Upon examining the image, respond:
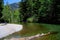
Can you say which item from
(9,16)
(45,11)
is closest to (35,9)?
(45,11)

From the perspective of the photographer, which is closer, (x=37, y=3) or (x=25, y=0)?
(x=37, y=3)

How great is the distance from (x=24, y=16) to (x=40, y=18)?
14.5 metres

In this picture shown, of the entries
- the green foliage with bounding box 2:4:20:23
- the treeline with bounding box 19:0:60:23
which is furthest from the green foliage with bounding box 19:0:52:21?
the green foliage with bounding box 2:4:20:23

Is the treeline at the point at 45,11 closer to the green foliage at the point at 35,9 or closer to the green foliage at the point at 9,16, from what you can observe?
the green foliage at the point at 35,9

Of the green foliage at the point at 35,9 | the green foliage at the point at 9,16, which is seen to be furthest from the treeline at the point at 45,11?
the green foliage at the point at 9,16

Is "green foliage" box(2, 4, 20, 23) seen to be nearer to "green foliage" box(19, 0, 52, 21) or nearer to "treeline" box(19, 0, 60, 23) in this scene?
"green foliage" box(19, 0, 52, 21)

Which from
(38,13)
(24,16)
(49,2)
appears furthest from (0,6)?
(49,2)

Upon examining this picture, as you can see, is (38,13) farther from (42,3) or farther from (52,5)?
(52,5)

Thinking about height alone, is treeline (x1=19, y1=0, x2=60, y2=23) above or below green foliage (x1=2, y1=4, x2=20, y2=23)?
above

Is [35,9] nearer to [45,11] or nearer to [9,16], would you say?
[45,11]

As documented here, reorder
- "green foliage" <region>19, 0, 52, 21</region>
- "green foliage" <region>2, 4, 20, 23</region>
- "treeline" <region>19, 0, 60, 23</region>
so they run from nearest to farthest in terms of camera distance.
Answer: "treeline" <region>19, 0, 60, 23</region> → "green foliage" <region>19, 0, 52, 21</region> → "green foliage" <region>2, 4, 20, 23</region>

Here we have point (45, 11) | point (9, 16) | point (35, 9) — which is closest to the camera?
point (45, 11)

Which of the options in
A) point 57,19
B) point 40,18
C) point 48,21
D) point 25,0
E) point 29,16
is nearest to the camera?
point 57,19

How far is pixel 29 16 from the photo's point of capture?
63.0m
